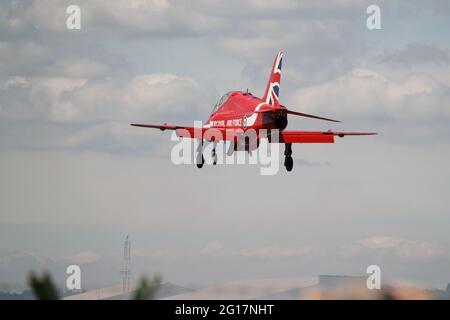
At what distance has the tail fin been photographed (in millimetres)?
95062

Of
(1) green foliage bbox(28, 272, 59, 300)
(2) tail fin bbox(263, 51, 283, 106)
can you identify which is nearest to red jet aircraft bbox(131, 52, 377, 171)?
(2) tail fin bbox(263, 51, 283, 106)

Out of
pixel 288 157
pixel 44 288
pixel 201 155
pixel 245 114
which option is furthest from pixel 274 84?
pixel 44 288

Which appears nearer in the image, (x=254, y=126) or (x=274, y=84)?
(x=254, y=126)

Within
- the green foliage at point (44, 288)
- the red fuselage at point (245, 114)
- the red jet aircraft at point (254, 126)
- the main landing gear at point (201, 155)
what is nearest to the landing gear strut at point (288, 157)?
the red jet aircraft at point (254, 126)

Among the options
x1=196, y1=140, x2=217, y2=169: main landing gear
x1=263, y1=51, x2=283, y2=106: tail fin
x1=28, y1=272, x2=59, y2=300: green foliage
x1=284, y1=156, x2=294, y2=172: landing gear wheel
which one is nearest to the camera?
x1=28, y1=272, x2=59, y2=300: green foliage

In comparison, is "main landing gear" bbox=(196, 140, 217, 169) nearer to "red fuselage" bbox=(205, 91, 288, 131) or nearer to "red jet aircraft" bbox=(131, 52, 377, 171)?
"red jet aircraft" bbox=(131, 52, 377, 171)

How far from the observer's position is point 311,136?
94.2 m

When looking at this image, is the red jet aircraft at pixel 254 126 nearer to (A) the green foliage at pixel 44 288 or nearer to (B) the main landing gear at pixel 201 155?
(B) the main landing gear at pixel 201 155

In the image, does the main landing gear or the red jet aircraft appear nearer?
the red jet aircraft

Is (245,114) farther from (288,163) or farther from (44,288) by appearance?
(44,288)

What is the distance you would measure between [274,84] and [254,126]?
6468 mm
